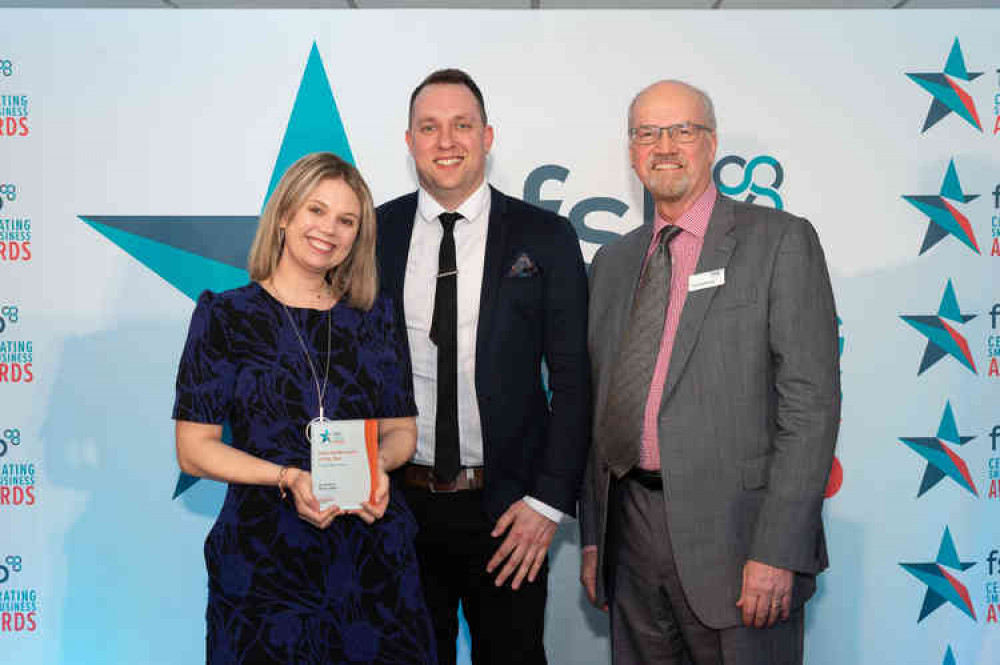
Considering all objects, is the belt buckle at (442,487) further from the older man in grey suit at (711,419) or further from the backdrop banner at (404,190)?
the backdrop banner at (404,190)

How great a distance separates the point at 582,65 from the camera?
2809mm

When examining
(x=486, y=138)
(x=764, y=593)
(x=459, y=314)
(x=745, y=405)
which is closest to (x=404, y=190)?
(x=486, y=138)

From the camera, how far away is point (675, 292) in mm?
1873

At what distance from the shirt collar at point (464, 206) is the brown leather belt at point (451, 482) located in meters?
0.73

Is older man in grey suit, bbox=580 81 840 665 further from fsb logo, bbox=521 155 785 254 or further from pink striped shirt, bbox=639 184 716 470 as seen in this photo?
fsb logo, bbox=521 155 785 254

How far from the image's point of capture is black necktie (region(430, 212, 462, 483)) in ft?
6.49

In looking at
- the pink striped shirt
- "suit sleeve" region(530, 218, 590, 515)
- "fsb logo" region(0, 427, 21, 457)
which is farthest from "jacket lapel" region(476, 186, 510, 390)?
"fsb logo" region(0, 427, 21, 457)

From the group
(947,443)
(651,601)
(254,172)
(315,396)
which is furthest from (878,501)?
(254,172)

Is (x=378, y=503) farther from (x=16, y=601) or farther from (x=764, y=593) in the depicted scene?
(x=16, y=601)

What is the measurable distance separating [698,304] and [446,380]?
712 millimetres

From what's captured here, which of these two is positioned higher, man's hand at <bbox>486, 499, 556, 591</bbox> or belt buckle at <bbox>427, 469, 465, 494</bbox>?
belt buckle at <bbox>427, 469, 465, 494</bbox>

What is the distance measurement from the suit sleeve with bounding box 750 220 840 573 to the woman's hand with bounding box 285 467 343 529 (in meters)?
1.02

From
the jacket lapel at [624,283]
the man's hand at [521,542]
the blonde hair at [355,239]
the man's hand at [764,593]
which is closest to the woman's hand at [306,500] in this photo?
the blonde hair at [355,239]

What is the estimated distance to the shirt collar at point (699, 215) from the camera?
6.24ft
